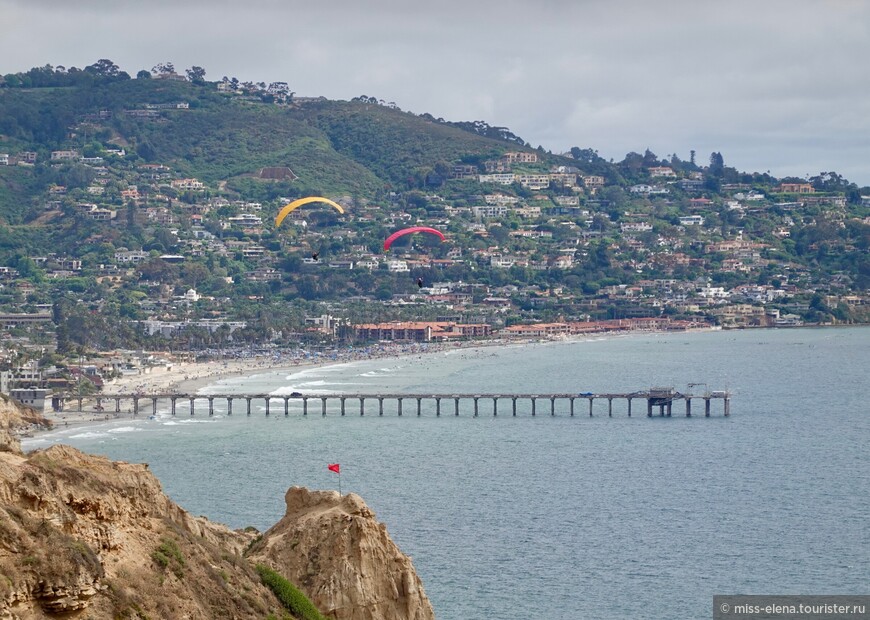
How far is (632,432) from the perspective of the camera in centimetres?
9306

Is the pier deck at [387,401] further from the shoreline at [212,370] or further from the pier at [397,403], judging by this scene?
the shoreline at [212,370]

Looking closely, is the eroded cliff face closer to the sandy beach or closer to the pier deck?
the sandy beach

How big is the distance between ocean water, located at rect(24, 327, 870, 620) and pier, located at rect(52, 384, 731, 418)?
2.08 feet

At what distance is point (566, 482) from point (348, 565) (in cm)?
4476

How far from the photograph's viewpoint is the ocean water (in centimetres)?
4841

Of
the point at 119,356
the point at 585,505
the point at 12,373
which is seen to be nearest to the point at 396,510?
the point at 585,505

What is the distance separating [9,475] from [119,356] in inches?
4751

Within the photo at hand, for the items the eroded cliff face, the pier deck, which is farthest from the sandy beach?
the eroded cliff face

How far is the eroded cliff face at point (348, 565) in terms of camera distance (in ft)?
87.5

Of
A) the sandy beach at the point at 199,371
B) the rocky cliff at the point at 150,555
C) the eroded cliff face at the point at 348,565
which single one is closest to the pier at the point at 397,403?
Result: the sandy beach at the point at 199,371

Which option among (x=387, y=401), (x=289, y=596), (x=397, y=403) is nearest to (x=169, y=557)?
(x=289, y=596)

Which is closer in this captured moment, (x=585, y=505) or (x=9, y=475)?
(x=9, y=475)

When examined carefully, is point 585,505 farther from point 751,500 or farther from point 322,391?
point 322,391

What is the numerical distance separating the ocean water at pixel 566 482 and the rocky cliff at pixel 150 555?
628 inches
